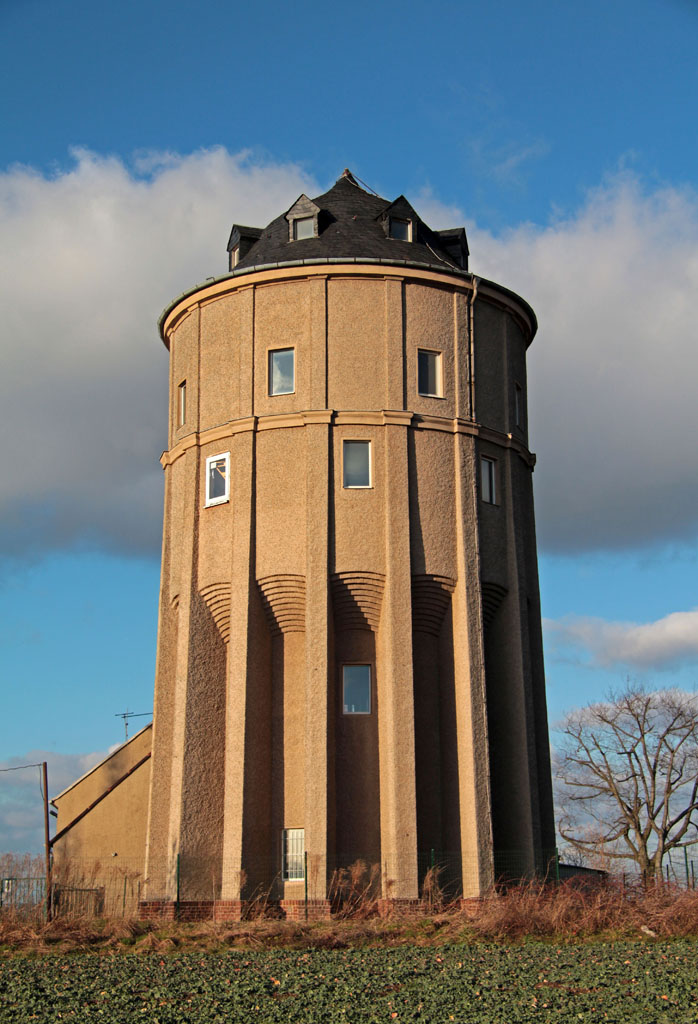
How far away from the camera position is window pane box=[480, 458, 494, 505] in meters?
29.7

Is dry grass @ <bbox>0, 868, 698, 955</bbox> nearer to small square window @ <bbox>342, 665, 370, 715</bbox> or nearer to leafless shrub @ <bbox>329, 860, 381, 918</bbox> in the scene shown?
leafless shrub @ <bbox>329, 860, 381, 918</bbox>

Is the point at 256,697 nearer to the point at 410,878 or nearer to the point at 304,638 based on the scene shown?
the point at 304,638

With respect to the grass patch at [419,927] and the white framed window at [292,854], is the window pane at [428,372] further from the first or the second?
the grass patch at [419,927]

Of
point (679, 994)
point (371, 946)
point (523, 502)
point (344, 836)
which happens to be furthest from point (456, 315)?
point (679, 994)

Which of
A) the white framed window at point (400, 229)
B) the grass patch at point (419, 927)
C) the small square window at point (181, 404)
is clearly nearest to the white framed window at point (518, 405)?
the white framed window at point (400, 229)

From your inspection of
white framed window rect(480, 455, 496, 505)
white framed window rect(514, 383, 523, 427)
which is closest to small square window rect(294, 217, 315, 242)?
white framed window rect(514, 383, 523, 427)

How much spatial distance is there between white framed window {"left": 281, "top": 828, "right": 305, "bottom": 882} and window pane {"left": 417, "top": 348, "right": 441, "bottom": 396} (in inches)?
418

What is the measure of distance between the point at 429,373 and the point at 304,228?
548 centimetres

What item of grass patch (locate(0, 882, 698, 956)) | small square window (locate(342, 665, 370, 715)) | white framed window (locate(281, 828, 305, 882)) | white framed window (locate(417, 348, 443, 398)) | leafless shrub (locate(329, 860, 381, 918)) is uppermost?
white framed window (locate(417, 348, 443, 398))

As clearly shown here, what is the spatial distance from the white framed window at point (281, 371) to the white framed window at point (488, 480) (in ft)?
16.5

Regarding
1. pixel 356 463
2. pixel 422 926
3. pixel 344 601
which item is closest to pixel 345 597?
pixel 344 601

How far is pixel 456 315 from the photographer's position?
98.1ft

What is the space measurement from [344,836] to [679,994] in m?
11.1

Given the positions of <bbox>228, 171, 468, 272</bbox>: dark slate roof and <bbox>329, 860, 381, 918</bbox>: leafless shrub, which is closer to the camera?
<bbox>329, 860, 381, 918</bbox>: leafless shrub
